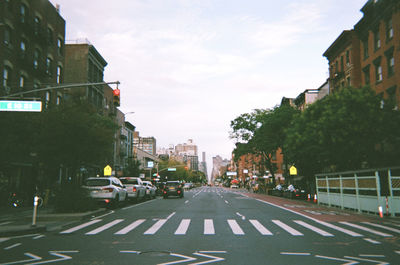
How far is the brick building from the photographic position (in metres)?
29.1

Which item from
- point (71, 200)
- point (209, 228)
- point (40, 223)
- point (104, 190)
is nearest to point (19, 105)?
point (71, 200)

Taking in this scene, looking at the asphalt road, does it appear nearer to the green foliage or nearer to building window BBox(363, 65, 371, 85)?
the green foliage

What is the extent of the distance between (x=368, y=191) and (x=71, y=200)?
15.6 metres

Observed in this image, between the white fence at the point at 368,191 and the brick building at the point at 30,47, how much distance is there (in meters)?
22.2

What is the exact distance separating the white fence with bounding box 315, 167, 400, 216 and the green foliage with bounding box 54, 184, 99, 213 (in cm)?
1449

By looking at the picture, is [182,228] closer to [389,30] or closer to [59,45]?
[389,30]

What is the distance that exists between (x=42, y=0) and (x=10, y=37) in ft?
22.9

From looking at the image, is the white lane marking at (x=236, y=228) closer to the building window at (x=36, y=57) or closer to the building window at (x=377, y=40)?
the building window at (x=36, y=57)

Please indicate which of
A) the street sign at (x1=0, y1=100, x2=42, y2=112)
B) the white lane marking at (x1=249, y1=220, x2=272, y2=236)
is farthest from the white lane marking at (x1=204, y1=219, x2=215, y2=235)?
the street sign at (x1=0, y1=100, x2=42, y2=112)

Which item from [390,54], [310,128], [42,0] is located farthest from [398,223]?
[42,0]

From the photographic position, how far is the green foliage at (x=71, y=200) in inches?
728

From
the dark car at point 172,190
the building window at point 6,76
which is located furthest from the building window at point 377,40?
the building window at point 6,76

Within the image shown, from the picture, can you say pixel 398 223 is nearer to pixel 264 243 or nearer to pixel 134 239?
pixel 264 243

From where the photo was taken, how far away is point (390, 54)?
32438mm
